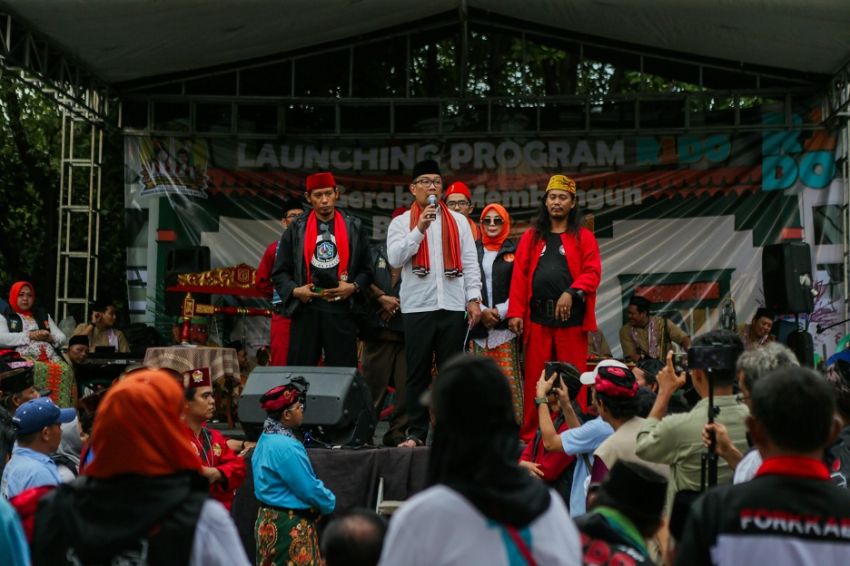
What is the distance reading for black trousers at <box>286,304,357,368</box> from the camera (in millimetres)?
7910

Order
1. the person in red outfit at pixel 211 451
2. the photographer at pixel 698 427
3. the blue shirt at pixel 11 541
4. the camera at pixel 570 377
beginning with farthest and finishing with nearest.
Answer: the camera at pixel 570 377
the person in red outfit at pixel 211 451
the photographer at pixel 698 427
the blue shirt at pixel 11 541

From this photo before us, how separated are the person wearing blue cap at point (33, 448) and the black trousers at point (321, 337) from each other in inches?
110

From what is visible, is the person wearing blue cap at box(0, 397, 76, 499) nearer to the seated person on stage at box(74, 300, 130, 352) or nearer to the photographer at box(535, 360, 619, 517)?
the photographer at box(535, 360, 619, 517)

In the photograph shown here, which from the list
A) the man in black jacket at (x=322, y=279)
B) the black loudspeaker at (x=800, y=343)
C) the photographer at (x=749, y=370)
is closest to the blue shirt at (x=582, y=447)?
the photographer at (x=749, y=370)

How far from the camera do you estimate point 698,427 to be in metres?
4.32

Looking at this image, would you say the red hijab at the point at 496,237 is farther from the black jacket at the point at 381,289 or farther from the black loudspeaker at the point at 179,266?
the black loudspeaker at the point at 179,266

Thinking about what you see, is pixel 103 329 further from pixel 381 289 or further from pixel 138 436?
pixel 138 436

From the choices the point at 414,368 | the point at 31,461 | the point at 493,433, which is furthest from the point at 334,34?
the point at 493,433

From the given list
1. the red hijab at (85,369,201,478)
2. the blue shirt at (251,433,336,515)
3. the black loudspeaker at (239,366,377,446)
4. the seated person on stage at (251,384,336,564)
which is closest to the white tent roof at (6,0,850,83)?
the black loudspeaker at (239,366,377,446)

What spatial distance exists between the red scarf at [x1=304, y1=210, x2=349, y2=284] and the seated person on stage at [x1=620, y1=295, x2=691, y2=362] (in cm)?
481

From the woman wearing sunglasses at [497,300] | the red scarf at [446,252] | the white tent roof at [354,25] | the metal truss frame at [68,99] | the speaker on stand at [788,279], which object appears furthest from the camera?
the metal truss frame at [68,99]

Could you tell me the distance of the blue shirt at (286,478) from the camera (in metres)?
5.94

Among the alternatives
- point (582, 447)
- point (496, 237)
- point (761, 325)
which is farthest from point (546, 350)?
point (761, 325)

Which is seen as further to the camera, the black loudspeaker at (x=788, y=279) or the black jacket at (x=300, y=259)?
the black loudspeaker at (x=788, y=279)
